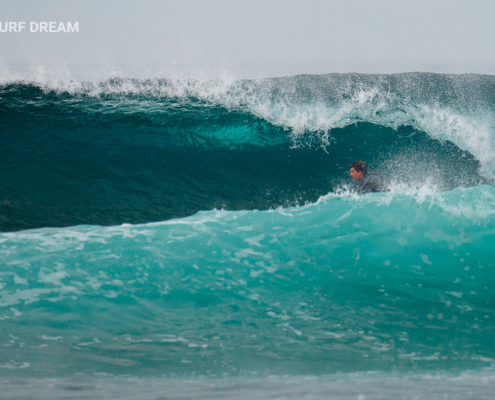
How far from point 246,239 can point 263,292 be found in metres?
1.12

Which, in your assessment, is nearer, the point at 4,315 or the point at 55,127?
the point at 4,315

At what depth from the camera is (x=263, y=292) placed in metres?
3.30

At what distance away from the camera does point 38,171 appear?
628cm

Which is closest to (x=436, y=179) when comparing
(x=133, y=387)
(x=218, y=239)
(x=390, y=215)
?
(x=390, y=215)

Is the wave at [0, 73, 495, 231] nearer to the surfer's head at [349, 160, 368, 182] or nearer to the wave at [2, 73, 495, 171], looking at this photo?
the wave at [2, 73, 495, 171]

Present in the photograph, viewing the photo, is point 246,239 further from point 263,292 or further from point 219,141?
point 219,141

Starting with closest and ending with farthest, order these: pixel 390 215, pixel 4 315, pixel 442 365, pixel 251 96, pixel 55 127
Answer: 1. pixel 442 365
2. pixel 4 315
3. pixel 390 215
4. pixel 55 127
5. pixel 251 96

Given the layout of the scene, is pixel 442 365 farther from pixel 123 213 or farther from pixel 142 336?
pixel 123 213

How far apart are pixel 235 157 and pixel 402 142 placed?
3076mm

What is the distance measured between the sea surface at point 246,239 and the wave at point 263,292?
0.06ft

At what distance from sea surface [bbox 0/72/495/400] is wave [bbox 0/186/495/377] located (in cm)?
2

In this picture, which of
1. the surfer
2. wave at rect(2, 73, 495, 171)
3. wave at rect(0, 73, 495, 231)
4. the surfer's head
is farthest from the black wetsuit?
wave at rect(2, 73, 495, 171)

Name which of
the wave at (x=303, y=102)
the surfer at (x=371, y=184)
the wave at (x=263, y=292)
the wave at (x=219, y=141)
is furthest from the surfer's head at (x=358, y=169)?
the wave at (x=303, y=102)

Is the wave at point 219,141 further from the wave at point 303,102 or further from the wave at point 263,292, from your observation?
the wave at point 263,292
